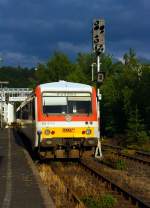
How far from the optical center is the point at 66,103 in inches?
911

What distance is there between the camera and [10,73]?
620ft

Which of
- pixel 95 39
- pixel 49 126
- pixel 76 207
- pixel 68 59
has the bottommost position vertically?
pixel 76 207

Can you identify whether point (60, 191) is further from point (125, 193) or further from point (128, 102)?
point (128, 102)

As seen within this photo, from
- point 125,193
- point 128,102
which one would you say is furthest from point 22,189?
point 128,102

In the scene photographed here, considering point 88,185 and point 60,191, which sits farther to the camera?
point 88,185

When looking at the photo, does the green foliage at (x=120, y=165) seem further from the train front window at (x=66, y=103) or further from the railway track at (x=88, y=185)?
the train front window at (x=66, y=103)

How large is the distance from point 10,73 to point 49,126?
168 m

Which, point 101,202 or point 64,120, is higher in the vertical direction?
point 64,120

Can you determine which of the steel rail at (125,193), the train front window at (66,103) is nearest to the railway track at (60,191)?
the steel rail at (125,193)

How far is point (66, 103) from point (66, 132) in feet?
3.88

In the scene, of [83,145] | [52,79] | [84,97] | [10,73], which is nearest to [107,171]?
Result: [83,145]

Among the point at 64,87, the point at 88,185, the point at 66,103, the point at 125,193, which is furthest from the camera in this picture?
the point at 64,87

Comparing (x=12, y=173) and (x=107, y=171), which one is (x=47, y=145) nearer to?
(x=107, y=171)

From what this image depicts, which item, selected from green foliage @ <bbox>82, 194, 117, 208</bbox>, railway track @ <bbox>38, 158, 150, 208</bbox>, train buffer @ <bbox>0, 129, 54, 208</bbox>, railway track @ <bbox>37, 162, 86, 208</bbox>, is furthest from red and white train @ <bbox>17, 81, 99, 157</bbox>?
green foliage @ <bbox>82, 194, 117, 208</bbox>
